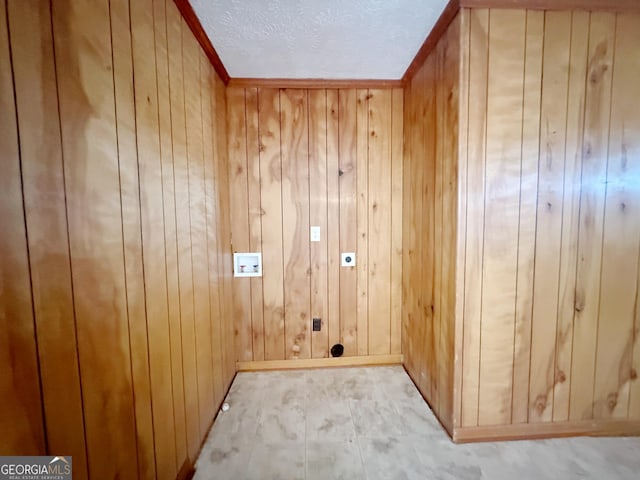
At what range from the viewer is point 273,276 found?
2232 mm

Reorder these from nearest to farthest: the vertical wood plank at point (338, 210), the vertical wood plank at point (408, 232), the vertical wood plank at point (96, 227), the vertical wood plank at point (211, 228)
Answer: the vertical wood plank at point (96, 227) < the vertical wood plank at point (211, 228) < the vertical wood plank at point (408, 232) < the vertical wood plank at point (338, 210)

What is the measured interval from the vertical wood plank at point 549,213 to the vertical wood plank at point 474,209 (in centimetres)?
28

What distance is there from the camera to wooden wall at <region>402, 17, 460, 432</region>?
148cm

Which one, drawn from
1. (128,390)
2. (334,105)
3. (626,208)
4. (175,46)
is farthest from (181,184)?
(626,208)

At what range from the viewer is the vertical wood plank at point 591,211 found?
141 cm

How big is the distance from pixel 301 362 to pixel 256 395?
458 mm

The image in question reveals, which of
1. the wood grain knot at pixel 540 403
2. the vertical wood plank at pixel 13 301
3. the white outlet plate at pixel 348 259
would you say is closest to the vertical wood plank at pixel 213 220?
the white outlet plate at pixel 348 259

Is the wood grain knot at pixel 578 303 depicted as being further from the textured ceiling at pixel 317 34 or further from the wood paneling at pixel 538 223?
the textured ceiling at pixel 317 34

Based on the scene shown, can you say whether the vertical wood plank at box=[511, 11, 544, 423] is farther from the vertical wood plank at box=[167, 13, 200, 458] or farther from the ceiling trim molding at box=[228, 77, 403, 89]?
the vertical wood plank at box=[167, 13, 200, 458]

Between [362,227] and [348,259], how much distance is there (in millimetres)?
290

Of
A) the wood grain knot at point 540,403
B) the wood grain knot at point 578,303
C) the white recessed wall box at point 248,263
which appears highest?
the white recessed wall box at point 248,263

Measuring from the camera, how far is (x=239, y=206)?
2.19 metres

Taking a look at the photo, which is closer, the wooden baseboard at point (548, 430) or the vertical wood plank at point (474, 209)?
the vertical wood plank at point (474, 209)

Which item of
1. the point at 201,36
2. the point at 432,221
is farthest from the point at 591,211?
the point at 201,36
